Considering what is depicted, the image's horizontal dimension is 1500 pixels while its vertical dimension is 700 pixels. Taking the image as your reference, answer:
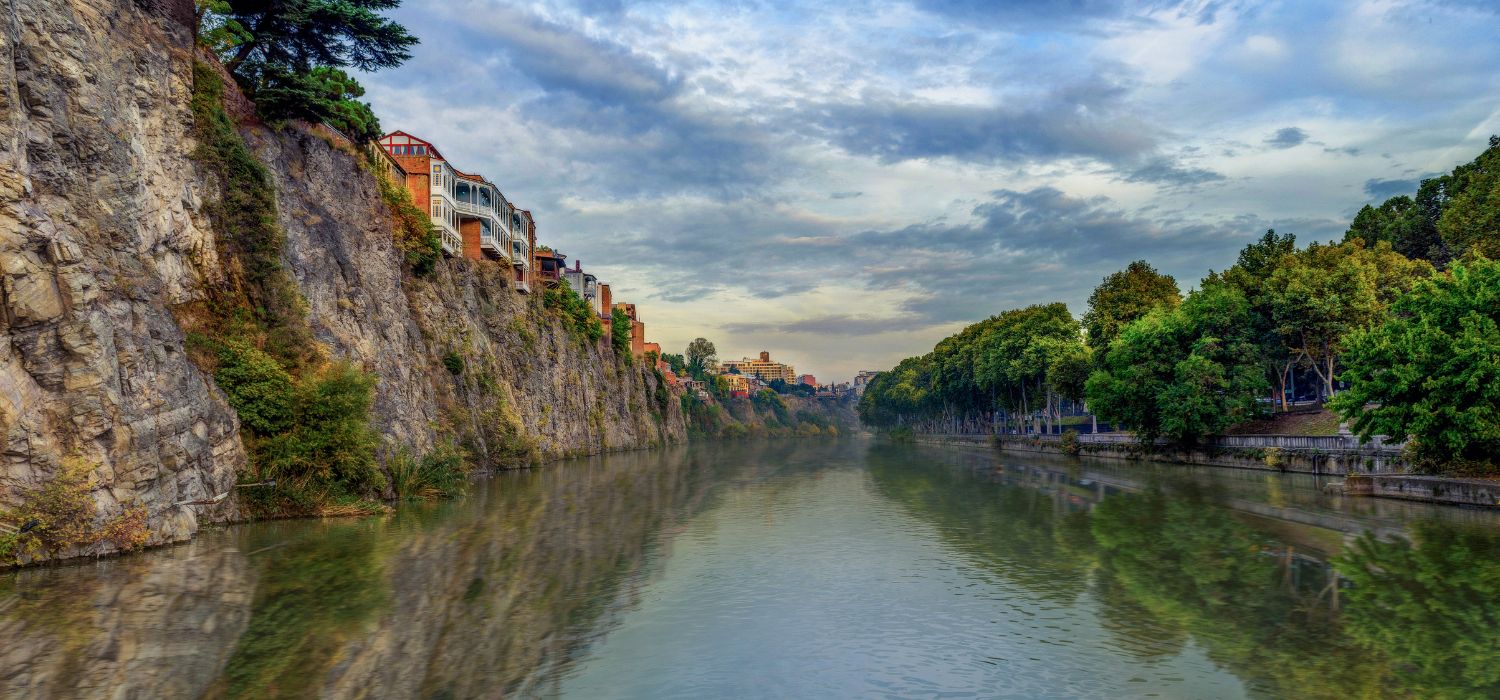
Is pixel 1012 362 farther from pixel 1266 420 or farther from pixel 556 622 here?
pixel 556 622

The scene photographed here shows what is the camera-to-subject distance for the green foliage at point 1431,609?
1271cm

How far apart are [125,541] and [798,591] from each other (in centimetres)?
1637

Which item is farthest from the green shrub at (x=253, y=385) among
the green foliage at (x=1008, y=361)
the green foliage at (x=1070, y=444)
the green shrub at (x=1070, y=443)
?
the green foliage at (x=1008, y=361)

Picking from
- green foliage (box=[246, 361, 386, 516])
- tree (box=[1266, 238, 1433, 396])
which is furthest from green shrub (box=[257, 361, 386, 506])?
tree (box=[1266, 238, 1433, 396])

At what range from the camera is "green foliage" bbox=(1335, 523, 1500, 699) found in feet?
41.7

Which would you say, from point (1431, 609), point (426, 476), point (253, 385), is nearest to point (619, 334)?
point (426, 476)

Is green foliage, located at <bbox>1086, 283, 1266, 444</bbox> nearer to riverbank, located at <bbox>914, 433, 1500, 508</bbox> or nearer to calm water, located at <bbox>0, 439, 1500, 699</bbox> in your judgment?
riverbank, located at <bbox>914, 433, 1500, 508</bbox>

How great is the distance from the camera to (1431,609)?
663 inches

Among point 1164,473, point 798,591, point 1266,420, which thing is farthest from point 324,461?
point 1266,420

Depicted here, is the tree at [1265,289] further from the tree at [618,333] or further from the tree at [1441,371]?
the tree at [618,333]

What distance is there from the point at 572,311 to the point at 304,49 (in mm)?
55015

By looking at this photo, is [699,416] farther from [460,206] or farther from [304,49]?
[304,49]

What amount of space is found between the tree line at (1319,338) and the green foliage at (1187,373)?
12 cm

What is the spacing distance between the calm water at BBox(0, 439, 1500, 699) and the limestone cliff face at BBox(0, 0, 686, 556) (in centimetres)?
277
